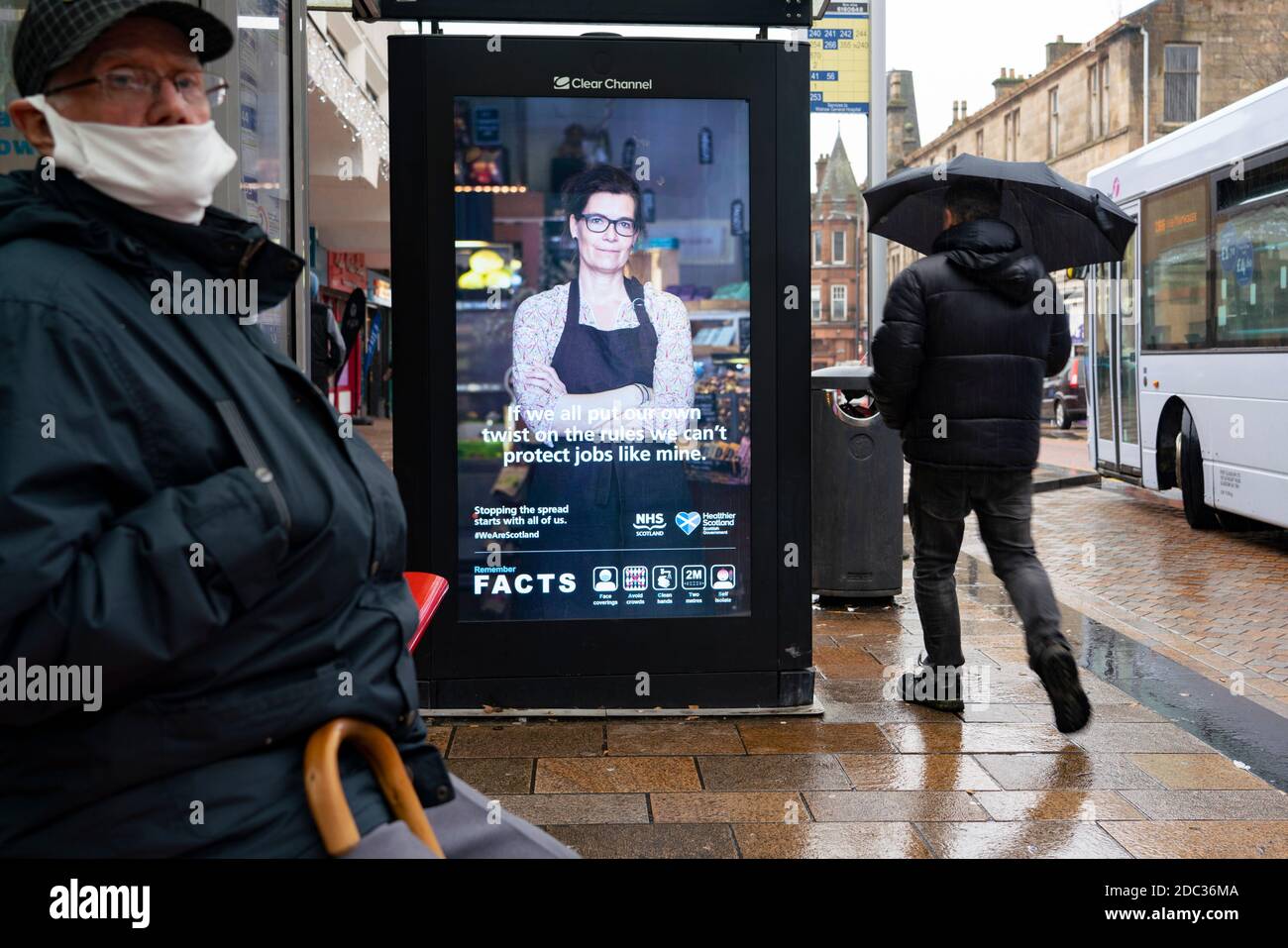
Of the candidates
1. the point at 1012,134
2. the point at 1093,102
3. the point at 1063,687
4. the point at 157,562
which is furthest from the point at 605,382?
the point at 1012,134

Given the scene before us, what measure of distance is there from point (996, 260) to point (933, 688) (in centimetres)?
179

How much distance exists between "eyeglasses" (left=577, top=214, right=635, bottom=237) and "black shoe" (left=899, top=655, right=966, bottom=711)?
2.23m

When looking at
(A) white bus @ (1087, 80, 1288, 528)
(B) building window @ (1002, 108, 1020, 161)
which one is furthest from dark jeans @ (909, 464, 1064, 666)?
(B) building window @ (1002, 108, 1020, 161)

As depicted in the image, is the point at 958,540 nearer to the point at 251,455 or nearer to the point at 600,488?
the point at 600,488

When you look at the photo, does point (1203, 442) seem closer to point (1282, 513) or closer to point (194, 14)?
point (1282, 513)

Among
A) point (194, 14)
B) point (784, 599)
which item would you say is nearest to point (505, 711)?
point (784, 599)

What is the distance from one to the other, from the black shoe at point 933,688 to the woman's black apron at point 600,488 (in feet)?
3.89

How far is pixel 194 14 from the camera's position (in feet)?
6.19

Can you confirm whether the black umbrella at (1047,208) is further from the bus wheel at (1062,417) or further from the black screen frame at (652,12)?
the bus wheel at (1062,417)

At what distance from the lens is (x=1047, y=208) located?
19.8ft

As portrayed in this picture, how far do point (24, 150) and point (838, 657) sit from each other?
459 centimetres

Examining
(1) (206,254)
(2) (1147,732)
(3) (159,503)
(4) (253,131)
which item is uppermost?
(4) (253,131)

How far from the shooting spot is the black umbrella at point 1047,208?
19.0 ft
